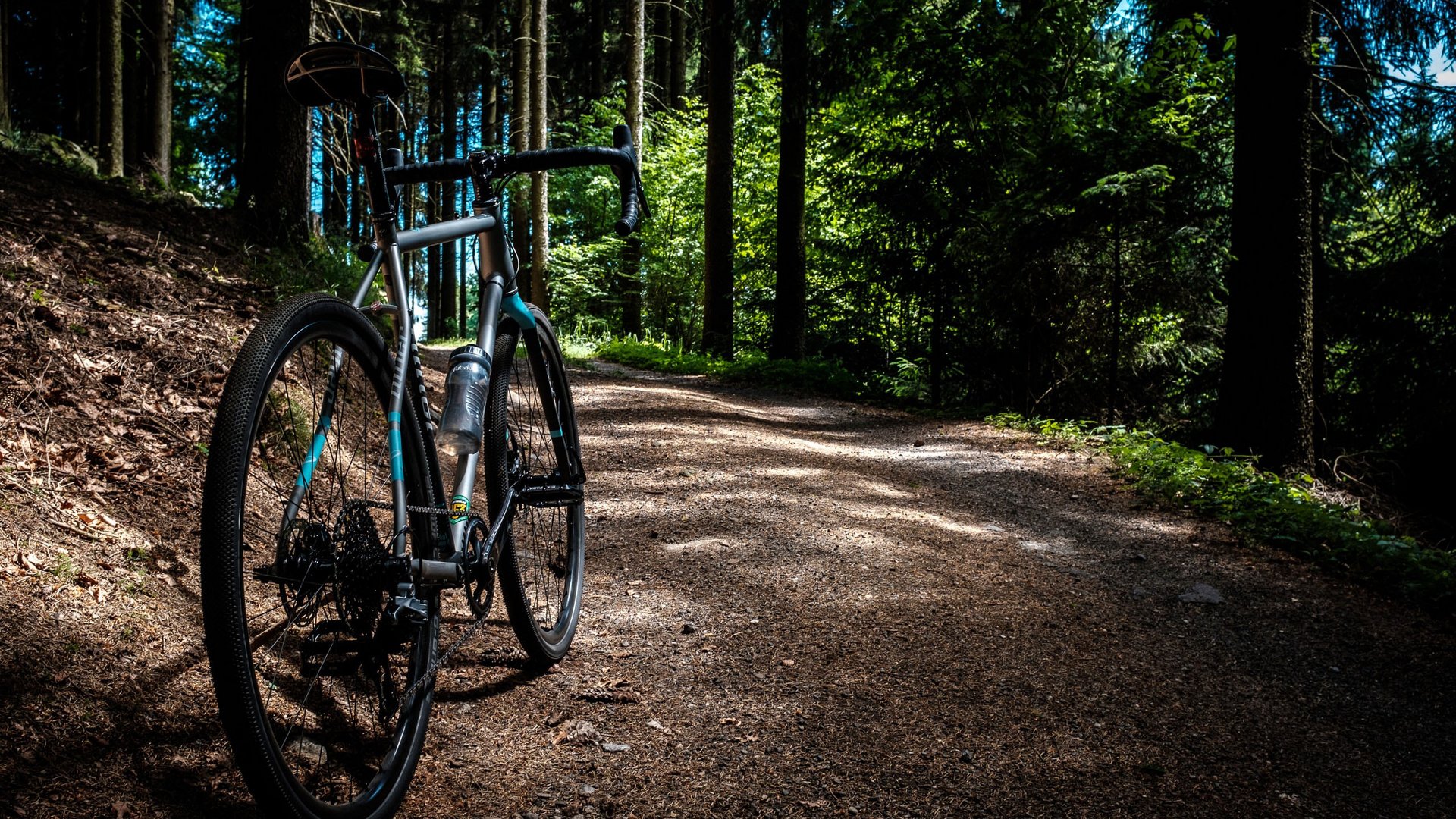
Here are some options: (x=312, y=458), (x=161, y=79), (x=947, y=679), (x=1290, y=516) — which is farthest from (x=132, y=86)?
(x=1290, y=516)

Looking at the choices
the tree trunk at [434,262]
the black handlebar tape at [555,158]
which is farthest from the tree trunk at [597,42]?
the black handlebar tape at [555,158]

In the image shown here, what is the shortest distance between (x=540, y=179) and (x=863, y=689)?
15213mm

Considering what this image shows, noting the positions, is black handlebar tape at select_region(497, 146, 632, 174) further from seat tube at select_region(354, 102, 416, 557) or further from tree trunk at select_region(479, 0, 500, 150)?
tree trunk at select_region(479, 0, 500, 150)

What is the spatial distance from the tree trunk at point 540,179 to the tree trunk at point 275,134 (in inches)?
383

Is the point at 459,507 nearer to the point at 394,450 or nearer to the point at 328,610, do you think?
the point at 394,450

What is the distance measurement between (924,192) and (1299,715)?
829cm

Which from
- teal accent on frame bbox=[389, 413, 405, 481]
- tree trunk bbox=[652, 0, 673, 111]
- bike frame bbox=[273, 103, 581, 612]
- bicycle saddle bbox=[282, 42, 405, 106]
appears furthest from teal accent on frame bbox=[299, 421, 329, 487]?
tree trunk bbox=[652, 0, 673, 111]

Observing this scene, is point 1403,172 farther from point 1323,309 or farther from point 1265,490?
point 1265,490

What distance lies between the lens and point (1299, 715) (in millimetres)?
2777

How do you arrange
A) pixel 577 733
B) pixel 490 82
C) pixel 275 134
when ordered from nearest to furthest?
pixel 577 733 → pixel 275 134 → pixel 490 82

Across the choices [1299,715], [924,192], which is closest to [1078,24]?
[924,192]

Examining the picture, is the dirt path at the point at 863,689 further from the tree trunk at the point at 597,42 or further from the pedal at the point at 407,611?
the tree trunk at the point at 597,42

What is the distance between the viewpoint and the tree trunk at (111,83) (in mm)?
13430

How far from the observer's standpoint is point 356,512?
183 cm
